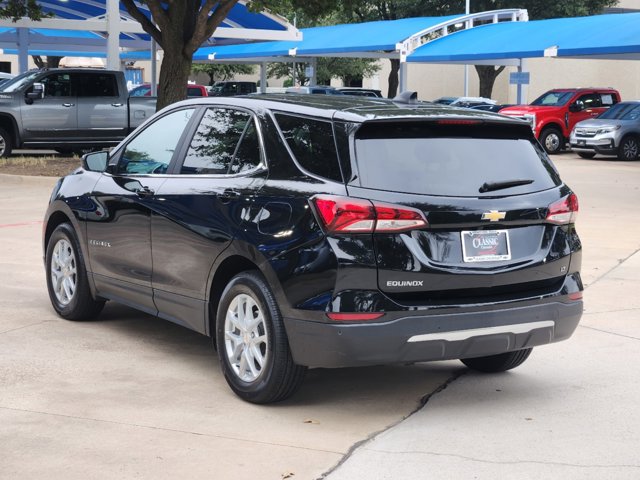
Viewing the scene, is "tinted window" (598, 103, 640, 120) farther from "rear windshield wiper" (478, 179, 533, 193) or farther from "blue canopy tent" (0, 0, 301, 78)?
"rear windshield wiper" (478, 179, 533, 193)

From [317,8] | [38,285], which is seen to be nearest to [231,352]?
[38,285]

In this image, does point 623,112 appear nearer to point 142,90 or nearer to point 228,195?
point 142,90

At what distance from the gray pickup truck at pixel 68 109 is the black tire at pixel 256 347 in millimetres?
18032

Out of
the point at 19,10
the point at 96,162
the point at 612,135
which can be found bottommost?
the point at 612,135

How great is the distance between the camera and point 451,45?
39844 mm

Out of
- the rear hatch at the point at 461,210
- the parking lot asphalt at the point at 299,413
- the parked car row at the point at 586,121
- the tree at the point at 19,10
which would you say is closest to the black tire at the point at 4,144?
the tree at the point at 19,10

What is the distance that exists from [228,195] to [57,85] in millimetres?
18592

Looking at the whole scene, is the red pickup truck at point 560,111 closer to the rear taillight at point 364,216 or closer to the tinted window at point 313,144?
the tinted window at point 313,144

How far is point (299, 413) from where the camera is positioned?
19.3 ft

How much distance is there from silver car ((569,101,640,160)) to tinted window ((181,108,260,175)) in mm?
24656

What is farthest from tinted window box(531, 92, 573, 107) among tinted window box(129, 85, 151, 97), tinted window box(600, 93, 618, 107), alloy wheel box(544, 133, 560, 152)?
tinted window box(129, 85, 151, 97)

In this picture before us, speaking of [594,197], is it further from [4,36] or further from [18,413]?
[4,36]

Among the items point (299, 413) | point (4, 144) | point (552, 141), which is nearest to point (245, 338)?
point (299, 413)

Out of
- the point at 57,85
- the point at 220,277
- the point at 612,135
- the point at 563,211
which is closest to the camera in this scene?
the point at 563,211
